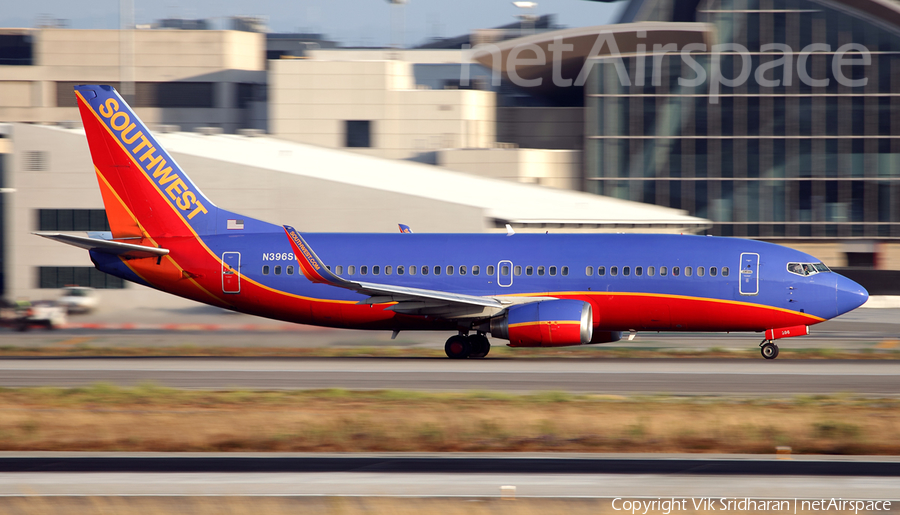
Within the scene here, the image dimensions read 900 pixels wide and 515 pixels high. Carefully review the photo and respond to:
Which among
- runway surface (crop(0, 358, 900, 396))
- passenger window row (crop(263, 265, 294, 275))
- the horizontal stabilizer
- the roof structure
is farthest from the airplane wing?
the roof structure

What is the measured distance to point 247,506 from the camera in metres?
12.0

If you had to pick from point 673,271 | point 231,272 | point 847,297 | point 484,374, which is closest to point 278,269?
point 231,272

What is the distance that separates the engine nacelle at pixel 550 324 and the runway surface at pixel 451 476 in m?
12.1

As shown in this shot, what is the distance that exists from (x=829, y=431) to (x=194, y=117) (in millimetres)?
69746

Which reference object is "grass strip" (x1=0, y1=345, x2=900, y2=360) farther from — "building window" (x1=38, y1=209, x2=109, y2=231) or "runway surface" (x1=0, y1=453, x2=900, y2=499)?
"runway surface" (x1=0, y1=453, x2=900, y2=499)

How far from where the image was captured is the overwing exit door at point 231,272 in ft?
100

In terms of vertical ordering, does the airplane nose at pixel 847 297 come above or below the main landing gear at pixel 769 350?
above

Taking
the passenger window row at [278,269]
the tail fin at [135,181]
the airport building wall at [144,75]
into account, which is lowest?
the passenger window row at [278,269]

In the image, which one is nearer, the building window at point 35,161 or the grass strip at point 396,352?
the grass strip at point 396,352

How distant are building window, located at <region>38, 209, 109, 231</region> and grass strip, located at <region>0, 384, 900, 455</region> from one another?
24.6 m

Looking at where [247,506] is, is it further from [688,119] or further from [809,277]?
[688,119]

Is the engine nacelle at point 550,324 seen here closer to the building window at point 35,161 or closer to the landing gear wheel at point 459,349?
the landing gear wheel at point 459,349

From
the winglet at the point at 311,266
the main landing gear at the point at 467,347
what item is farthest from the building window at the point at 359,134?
the winglet at the point at 311,266

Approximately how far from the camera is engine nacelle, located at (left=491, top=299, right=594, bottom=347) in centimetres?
2756
